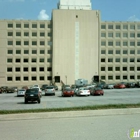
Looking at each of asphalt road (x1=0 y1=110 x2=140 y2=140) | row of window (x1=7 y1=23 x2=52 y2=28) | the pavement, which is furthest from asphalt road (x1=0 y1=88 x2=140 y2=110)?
row of window (x1=7 y1=23 x2=52 y2=28)

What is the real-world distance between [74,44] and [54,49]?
24.0ft

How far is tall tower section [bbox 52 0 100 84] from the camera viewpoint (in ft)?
311

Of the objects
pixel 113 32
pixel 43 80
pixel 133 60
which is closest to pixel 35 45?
pixel 43 80

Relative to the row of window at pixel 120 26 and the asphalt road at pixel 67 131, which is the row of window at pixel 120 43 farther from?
the asphalt road at pixel 67 131

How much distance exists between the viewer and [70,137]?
30.6ft

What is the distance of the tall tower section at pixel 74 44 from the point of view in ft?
311

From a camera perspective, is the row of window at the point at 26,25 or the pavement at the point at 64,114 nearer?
the pavement at the point at 64,114

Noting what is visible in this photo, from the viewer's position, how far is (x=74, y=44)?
95500 mm

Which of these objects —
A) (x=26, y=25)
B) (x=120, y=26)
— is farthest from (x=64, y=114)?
(x=120, y=26)

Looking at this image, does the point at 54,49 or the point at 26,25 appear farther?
the point at 26,25

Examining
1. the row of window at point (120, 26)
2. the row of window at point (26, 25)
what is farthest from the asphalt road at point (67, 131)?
the row of window at point (120, 26)

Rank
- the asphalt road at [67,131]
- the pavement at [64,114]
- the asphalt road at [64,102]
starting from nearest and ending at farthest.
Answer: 1. the asphalt road at [67,131]
2. the pavement at [64,114]
3. the asphalt road at [64,102]

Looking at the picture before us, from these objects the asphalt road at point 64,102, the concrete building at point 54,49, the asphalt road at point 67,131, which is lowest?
the asphalt road at point 64,102

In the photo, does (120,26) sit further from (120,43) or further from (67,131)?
(67,131)
